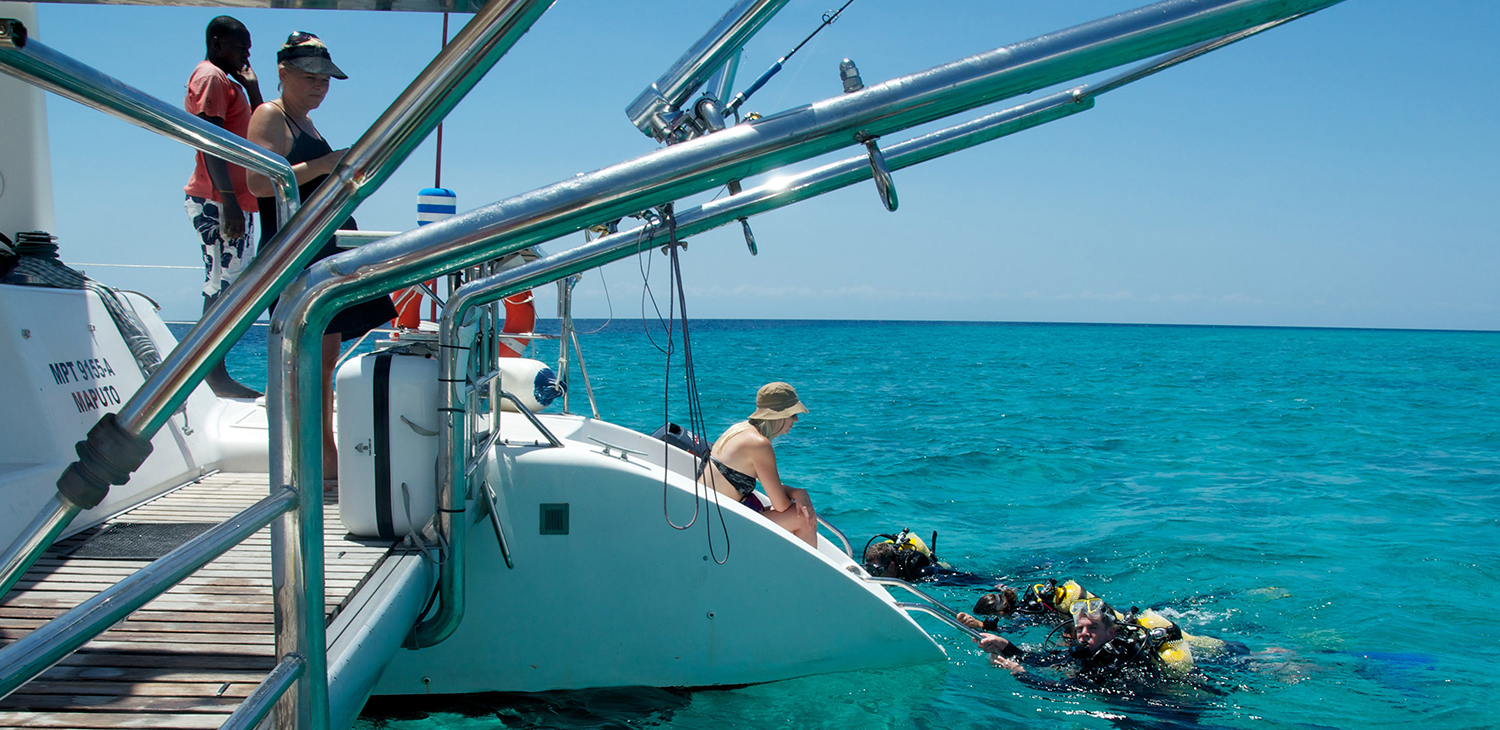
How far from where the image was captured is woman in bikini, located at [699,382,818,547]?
535 centimetres

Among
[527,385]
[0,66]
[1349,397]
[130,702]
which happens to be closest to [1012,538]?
[527,385]

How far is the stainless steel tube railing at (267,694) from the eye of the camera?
1.46 m

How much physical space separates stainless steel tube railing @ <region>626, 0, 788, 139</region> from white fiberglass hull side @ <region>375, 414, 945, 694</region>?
4.89 feet

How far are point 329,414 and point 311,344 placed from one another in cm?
281

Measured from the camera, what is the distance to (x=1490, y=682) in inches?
238

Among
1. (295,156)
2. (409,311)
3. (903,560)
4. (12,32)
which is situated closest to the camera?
(12,32)

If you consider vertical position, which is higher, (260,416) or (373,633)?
(260,416)

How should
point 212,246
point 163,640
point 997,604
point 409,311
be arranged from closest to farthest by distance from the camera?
1. point 163,640
2. point 212,246
3. point 997,604
4. point 409,311

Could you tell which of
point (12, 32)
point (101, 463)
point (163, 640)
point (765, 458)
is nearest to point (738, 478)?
point (765, 458)

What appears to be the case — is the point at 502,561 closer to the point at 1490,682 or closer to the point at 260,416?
the point at 260,416

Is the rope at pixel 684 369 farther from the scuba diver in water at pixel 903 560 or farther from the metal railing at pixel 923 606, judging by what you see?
the scuba diver in water at pixel 903 560

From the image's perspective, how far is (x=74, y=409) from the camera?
350 centimetres

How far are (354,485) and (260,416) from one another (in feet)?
6.15

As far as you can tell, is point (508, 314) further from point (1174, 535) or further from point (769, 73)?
point (1174, 535)
